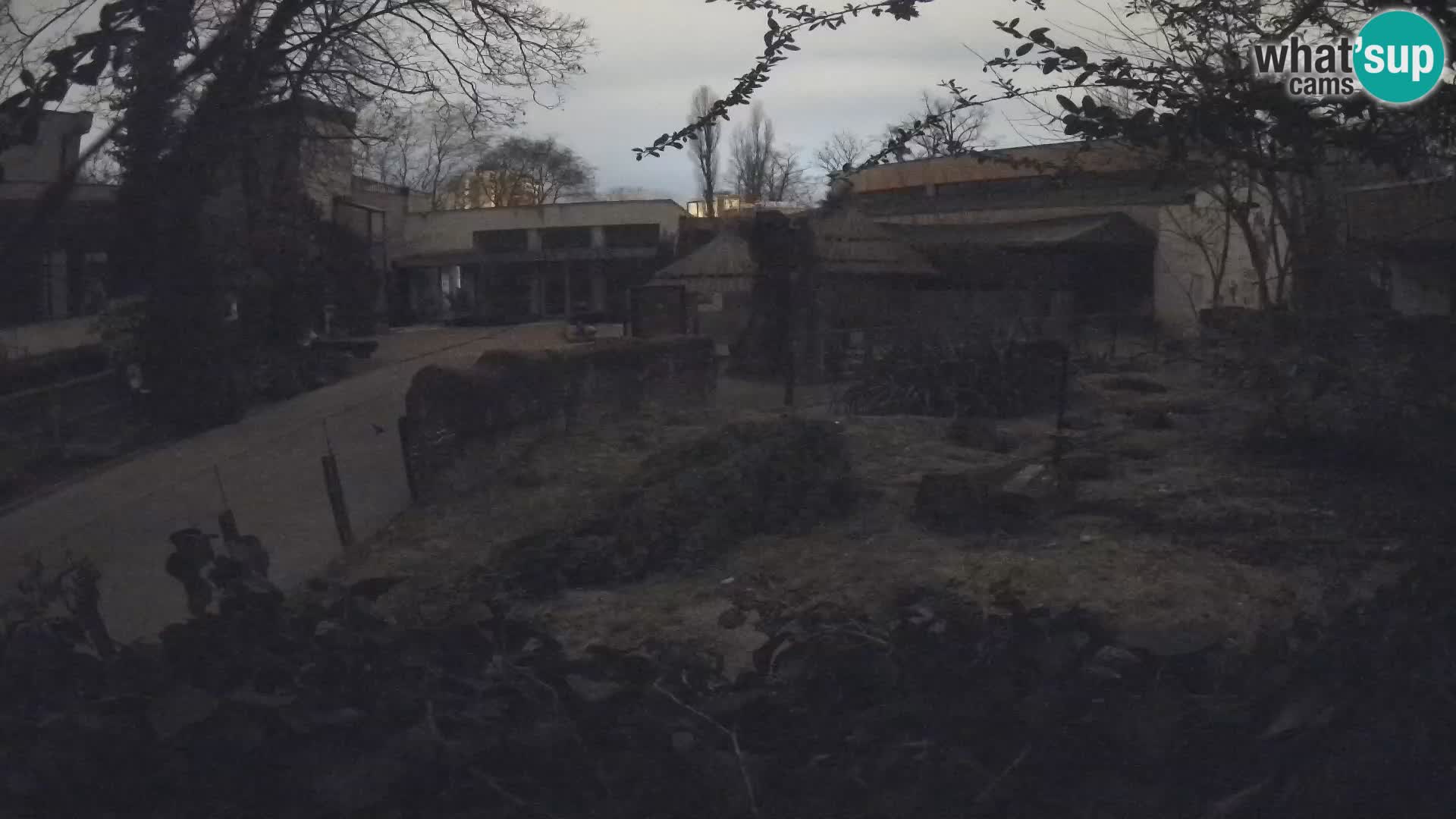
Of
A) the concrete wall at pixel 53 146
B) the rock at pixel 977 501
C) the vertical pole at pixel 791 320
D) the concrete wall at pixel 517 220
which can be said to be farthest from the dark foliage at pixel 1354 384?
the concrete wall at pixel 517 220

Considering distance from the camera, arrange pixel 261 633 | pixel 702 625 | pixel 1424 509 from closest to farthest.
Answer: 1. pixel 261 633
2. pixel 1424 509
3. pixel 702 625

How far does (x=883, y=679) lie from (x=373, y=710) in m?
1.16

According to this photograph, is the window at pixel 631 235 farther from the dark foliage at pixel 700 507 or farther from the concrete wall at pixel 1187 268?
the dark foliage at pixel 700 507

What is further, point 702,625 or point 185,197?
point 185,197

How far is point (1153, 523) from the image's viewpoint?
353 inches

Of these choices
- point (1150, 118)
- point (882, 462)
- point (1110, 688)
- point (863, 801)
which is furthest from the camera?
point (882, 462)

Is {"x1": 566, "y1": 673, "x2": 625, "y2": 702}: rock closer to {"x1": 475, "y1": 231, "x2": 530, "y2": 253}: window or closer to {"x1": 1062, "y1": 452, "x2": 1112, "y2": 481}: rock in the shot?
{"x1": 1062, "y1": 452, "x2": 1112, "y2": 481}: rock

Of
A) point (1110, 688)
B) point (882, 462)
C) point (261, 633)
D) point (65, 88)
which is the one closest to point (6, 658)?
point (261, 633)

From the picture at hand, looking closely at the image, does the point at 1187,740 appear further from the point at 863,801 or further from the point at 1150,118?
the point at 1150,118

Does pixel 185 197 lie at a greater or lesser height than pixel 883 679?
greater

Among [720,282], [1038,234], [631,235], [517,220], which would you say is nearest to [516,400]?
[720,282]

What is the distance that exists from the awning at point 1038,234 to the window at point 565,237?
17649 millimetres

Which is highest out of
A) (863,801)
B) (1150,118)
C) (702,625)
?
(1150,118)

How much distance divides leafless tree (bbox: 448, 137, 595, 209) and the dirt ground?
105ft
